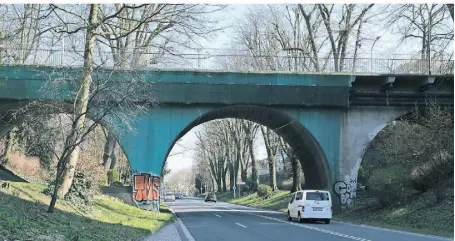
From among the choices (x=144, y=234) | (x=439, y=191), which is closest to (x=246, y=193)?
(x=439, y=191)

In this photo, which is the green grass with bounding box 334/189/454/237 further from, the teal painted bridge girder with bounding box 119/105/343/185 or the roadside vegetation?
the teal painted bridge girder with bounding box 119/105/343/185

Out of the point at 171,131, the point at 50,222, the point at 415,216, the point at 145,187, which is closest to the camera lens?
the point at 50,222

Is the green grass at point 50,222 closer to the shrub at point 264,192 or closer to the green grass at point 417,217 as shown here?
the green grass at point 417,217

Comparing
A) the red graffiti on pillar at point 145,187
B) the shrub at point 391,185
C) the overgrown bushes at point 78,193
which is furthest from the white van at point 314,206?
the overgrown bushes at point 78,193

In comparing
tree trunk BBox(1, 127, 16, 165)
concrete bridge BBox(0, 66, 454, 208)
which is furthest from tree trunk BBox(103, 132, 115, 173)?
concrete bridge BBox(0, 66, 454, 208)

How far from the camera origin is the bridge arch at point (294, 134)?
30328 millimetres

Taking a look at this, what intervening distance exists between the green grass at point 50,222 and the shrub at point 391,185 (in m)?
11.2

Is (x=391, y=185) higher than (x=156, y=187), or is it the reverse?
(x=391, y=185)

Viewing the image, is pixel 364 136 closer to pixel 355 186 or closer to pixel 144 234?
pixel 355 186

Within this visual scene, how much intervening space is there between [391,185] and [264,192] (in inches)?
1138

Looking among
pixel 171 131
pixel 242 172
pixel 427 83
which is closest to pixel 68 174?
pixel 171 131

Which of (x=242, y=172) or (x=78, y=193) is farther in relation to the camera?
(x=242, y=172)

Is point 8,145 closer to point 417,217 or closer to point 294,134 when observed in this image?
point 294,134

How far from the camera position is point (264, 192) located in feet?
174
